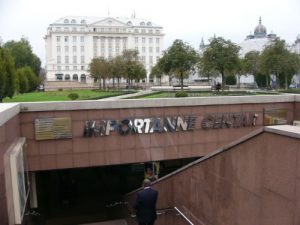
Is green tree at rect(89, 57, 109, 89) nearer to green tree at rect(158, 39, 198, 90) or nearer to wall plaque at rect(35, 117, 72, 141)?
green tree at rect(158, 39, 198, 90)

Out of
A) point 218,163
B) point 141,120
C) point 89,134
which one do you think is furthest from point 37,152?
point 218,163

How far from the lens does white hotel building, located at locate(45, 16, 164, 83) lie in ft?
305

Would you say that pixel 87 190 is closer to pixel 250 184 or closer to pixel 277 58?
pixel 250 184

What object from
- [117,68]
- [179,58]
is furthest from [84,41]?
[179,58]

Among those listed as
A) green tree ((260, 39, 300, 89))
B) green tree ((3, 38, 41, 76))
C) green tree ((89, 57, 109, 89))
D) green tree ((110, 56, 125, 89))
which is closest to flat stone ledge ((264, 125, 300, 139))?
green tree ((260, 39, 300, 89))

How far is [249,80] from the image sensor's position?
3100 inches

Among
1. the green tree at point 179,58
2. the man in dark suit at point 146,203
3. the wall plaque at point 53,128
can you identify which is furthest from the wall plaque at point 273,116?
the green tree at point 179,58

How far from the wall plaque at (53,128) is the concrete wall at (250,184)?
6323mm

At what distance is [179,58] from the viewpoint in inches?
1362

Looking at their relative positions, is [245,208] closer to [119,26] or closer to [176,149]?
[176,149]

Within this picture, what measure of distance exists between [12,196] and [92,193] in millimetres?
9427

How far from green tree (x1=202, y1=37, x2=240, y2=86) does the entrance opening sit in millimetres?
16619

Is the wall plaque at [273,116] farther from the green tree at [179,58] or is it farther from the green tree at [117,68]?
the green tree at [117,68]

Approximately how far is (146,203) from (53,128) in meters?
6.63
